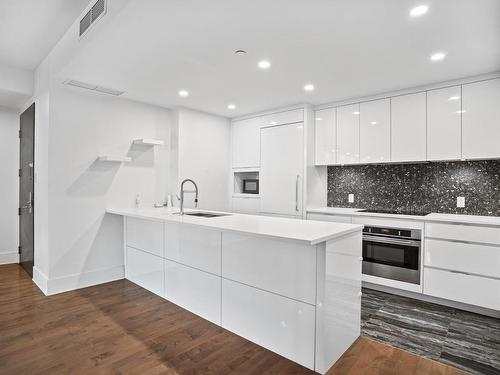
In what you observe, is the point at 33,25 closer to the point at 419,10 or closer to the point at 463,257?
the point at 419,10

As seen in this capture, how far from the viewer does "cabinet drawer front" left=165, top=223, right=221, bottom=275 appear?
2639 mm

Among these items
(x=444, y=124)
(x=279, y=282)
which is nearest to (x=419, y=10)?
(x=444, y=124)

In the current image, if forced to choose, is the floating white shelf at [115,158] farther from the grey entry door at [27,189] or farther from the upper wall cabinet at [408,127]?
the upper wall cabinet at [408,127]

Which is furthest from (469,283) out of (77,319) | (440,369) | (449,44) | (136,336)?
(77,319)

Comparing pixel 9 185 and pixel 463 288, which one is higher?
pixel 9 185

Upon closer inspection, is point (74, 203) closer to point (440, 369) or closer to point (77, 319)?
point (77, 319)

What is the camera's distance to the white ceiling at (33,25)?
7.86 feet

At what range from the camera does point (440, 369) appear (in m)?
2.06

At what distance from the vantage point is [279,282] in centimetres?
216

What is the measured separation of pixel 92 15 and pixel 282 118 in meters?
2.78

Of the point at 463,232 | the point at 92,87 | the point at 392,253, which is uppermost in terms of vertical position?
the point at 92,87

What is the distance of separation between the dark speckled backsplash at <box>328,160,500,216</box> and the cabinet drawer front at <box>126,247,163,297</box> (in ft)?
8.76

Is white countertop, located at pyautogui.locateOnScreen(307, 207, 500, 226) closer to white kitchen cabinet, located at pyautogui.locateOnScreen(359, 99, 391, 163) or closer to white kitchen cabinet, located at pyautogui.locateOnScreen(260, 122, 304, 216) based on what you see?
white kitchen cabinet, located at pyautogui.locateOnScreen(260, 122, 304, 216)

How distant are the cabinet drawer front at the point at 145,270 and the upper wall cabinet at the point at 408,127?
3.06 meters
